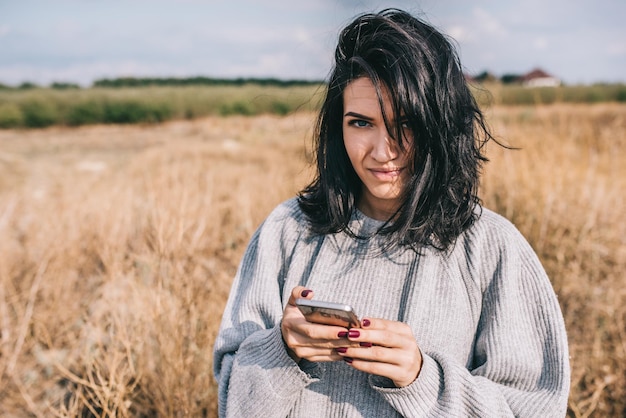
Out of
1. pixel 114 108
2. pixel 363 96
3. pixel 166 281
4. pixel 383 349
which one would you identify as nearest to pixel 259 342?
pixel 383 349

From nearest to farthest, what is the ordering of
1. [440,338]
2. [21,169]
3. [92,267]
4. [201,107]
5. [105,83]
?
1. [440,338]
2. [92,267]
3. [21,169]
4. [201,107]
5. [105,83]

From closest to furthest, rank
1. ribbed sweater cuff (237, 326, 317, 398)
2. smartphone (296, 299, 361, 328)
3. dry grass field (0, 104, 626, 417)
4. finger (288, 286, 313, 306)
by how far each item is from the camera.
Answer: smartphone (296, 299, 361, 328), finger (288, 286, 313, 306), ribbed sweater cuff (237, 326, 317, 398), dry grass field (0, 104, 626, 417)

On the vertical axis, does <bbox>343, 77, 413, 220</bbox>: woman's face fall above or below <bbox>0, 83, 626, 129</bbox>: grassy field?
above

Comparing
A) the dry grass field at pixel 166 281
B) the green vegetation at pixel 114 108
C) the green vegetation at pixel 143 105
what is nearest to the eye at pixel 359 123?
the dry grass field at pixel 166 281

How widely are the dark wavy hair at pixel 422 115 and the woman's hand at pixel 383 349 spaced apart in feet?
1.16

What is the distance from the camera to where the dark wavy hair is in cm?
125

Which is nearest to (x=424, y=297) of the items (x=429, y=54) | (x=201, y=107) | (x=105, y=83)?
(x=429, y=54)

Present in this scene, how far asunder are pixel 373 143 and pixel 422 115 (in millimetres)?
137

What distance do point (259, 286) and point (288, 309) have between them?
293 millimetres

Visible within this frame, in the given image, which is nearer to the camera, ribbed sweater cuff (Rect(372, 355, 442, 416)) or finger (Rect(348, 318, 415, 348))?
finger (Rect(348, 318, 415, 348))

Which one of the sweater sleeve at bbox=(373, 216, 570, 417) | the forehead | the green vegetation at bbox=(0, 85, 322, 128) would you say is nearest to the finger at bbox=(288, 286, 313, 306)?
the sweater sleeve at bbox=(373, 216, 570, 417)

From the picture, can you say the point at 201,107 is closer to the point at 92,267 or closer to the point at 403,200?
the point at 92,267

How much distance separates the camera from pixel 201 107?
1353 inches

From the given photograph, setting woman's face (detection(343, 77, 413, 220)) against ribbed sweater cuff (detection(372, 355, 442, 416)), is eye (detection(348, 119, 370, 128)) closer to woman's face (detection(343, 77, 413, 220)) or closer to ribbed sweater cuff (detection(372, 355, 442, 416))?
woman's face (detection(343, 77, 413, 220))
